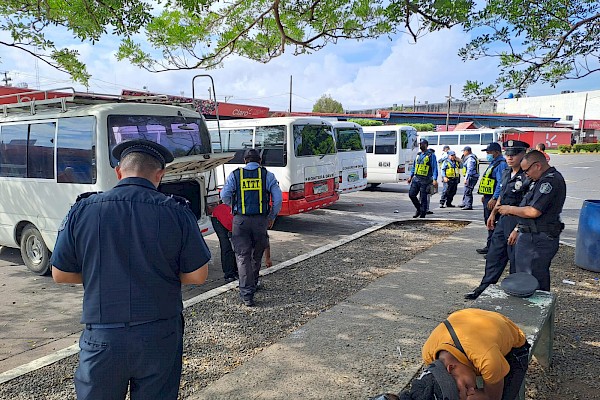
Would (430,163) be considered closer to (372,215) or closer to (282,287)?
(372,215)

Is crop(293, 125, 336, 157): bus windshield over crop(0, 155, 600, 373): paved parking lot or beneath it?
over

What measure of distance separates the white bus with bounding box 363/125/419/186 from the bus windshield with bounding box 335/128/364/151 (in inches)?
115

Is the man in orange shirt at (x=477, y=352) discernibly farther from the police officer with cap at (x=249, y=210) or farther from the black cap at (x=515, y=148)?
the black cap at (x=515, y=148)

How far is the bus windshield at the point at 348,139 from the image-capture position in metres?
11.7

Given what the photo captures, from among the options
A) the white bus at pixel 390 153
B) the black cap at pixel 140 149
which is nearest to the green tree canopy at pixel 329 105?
the white bus at pixel 390 153

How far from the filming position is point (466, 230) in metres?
8.41

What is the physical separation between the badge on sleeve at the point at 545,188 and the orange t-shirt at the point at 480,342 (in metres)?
2.32

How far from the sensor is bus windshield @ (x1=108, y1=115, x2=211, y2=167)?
5191 millimetres

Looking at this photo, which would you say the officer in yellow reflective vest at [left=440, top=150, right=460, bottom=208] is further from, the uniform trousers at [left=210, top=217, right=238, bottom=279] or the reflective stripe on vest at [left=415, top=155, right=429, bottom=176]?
the uniform trousers at [left=210, top=217, right=238, bottom=279]

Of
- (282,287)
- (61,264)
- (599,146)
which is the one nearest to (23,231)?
(282,287)

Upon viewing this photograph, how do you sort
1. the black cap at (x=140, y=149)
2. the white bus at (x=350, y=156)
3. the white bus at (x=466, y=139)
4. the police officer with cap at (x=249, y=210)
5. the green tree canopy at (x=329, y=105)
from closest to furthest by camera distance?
1. the black cap at (x=140, y=149)
2. the police officer with cap at (x=249, y=210)
3. the white bus at (x=350, y=156)
4. the white bus at (x=466, y=139)
5. the green tree canopy at (x=329, y=105)

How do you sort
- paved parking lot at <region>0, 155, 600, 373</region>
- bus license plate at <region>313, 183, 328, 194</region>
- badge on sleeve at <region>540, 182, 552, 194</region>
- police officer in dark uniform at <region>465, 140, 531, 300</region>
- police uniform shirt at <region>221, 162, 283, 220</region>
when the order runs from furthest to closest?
bus license plate at <region>313, 183, 328, 194</region>, police uniform shirt at <region>221, 162, 283, 220</region>, police officer in dark uniform at <region>465, 140, 531, 300</region>, paved parking lot at <region>0, 155, 600, 373</region>, badge on sleeve at <region>540, 182, 552, 194</region>

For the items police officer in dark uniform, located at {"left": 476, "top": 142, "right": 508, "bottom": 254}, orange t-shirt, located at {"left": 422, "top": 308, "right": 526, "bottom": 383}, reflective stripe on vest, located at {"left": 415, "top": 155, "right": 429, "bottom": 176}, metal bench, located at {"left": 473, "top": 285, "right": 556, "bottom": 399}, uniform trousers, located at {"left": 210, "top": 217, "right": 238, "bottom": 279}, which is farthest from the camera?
reflective stripe on vest, located at {"left": 415, "top": 155, "right": 429, "bottom": 176}

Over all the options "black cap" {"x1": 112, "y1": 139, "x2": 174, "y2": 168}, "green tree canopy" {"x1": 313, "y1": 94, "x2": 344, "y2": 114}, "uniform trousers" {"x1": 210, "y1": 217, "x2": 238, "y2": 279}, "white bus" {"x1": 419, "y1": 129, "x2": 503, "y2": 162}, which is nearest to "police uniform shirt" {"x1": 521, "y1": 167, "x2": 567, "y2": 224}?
"black cap" {"x1": 112, "y1": 139, "x2": 174, "y2": 168}
